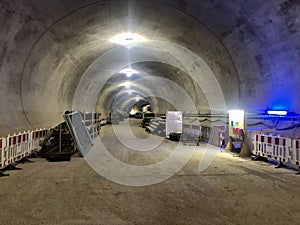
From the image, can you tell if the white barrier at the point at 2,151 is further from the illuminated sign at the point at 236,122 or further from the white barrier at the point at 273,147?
the illuminated sign at the point at 236,122

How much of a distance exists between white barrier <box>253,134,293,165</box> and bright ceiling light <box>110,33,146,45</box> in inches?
256

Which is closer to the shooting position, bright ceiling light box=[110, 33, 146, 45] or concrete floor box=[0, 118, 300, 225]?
concrete floor box=[0, 118, 300, 225]

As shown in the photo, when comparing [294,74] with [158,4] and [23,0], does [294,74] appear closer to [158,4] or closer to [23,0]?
[158,4]

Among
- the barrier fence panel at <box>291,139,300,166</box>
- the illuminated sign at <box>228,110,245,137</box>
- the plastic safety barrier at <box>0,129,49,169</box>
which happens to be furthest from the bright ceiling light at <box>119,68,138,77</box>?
the barrier fence panel at <box>291,139,300,166</box>

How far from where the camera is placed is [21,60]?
832 centimetres

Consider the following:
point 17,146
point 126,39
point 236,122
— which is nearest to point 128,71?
point 126,39

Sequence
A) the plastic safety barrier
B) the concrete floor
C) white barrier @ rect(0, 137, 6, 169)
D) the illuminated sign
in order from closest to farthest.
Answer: the concrete floor, white barrier @ rect(0, 137, 6, 169), the plastic safety barrier, the illuminated sign

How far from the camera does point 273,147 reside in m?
7.96

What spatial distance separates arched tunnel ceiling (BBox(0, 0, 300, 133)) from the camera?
23.1 feet

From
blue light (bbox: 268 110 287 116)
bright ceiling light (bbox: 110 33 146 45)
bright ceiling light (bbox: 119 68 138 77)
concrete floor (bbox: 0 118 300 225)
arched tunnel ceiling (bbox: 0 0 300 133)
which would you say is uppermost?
bright ceiling light (bbox: 119 68 138 77)

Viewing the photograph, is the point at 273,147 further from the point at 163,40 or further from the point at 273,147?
the point at 163,40

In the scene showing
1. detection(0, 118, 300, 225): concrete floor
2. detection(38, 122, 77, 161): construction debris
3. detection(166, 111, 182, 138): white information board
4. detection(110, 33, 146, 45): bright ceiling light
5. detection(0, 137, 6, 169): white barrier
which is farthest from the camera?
detection(166, 111, 182, 138): white information board

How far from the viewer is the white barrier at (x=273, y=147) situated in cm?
739

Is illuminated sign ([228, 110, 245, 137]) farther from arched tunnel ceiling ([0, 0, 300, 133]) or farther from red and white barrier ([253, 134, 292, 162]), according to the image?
red and white barrier ([253, 134, 292, 162])
